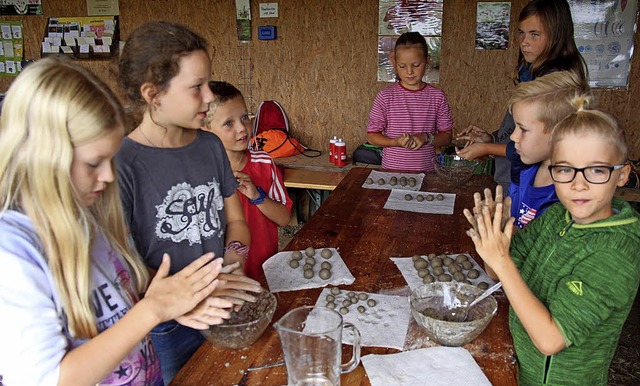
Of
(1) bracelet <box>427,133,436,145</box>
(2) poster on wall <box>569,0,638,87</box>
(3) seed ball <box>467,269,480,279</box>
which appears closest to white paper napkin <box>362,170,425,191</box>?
(1) bracelet <box>427,133,436,145</box>

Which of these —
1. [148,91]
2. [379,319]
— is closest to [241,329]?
[379,319]

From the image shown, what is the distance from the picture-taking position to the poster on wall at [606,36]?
3826 millimetres

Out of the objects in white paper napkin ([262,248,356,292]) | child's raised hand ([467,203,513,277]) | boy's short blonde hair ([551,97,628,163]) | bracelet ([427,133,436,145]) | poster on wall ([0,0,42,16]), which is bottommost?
white paper napkin ([262,248,356,292])

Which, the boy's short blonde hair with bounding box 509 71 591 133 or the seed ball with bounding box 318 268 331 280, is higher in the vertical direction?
the boy's short blonde hair with bounding box 509 71 591 133

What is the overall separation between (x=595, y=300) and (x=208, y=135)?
1.16 metres

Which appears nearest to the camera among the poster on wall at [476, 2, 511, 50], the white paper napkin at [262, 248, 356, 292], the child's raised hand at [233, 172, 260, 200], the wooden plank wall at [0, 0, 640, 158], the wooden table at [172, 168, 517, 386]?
the wooden table at [172, 168, 517, 386]

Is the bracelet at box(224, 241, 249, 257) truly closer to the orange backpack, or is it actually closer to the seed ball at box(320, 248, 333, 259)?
Answer: the seed ball at box(320, 248, 333, 259)

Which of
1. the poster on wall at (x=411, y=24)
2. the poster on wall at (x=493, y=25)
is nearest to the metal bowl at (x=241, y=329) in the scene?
the poster on wall at (x=411, y=24)

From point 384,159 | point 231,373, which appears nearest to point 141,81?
point 231,373

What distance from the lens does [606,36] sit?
390cm

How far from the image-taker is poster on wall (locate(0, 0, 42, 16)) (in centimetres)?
511

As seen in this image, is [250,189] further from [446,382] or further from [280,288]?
[446,382]

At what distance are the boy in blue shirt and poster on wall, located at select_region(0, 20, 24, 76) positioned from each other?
527cm

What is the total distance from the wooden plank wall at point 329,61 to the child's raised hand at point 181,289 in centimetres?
373
